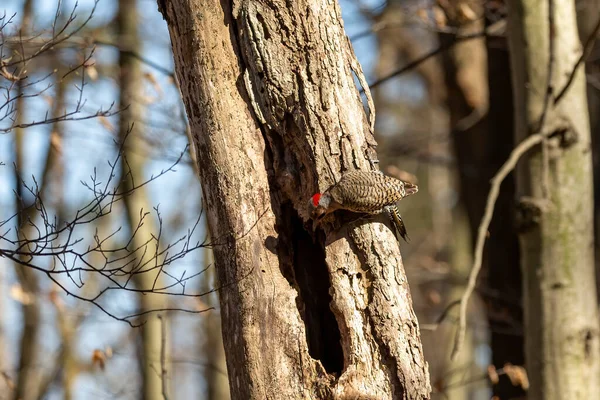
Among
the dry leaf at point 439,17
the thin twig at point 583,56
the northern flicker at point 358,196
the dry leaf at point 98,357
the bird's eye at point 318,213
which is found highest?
the dry leaf at point 439,17

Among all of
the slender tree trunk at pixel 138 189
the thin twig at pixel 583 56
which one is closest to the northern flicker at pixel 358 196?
the thin twig at pixel 583 56

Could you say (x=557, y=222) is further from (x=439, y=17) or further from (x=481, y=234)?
(x=439, y=17)

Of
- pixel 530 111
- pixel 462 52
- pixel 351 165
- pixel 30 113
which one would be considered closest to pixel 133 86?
pixel 30 113

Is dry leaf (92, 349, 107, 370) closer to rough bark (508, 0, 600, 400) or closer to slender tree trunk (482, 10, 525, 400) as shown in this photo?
rough bark (508, 0, 600, 400)

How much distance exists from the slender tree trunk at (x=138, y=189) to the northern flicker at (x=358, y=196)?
10.5 feet

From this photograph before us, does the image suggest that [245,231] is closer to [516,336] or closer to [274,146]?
[274,146]

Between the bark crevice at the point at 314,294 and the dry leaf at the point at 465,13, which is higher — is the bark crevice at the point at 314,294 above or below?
below

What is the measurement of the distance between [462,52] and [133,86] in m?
2.88

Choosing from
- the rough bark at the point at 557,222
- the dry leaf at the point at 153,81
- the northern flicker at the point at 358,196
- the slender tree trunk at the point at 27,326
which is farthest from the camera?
the slender tree trunk at the point at 27,326

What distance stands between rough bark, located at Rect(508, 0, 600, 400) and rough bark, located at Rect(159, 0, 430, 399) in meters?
1.55

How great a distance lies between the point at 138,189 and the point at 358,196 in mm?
3938

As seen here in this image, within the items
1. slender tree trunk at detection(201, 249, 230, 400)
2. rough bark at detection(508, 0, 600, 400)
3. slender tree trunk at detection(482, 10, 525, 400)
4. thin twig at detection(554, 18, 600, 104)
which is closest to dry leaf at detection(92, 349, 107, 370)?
slender tree trunk at detection(201, 249, 230, 400)

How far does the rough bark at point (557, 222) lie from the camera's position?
3928 millimetres

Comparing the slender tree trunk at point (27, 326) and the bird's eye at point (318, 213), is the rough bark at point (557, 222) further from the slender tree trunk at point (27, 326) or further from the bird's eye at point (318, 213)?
the slender tree trunk at point (27, 326)
